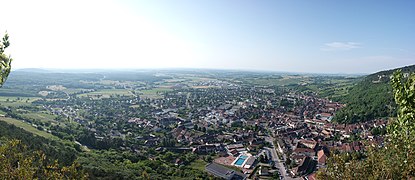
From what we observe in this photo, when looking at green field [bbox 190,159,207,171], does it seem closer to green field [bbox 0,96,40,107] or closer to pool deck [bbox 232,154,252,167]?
pool deck [bbox 232,154,252,167]

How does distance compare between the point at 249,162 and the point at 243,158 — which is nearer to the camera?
the point at 249,162

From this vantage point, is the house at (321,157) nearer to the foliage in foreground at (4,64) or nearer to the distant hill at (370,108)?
the distant hill at (370,108)

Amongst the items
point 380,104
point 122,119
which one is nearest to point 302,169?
point 380,104

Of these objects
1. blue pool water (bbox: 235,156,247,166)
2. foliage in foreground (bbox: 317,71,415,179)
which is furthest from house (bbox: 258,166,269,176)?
foliage in foreground (bbox: 317,71,415,179)

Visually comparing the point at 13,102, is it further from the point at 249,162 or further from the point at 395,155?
the point at 395,155

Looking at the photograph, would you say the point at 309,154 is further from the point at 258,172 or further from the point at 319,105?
the point at 319,105

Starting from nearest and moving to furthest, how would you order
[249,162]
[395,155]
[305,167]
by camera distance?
[395,155]
[305,167]
[249,162]

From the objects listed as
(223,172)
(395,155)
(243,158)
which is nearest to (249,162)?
(243,158)

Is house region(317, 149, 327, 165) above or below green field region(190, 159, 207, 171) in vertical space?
above
